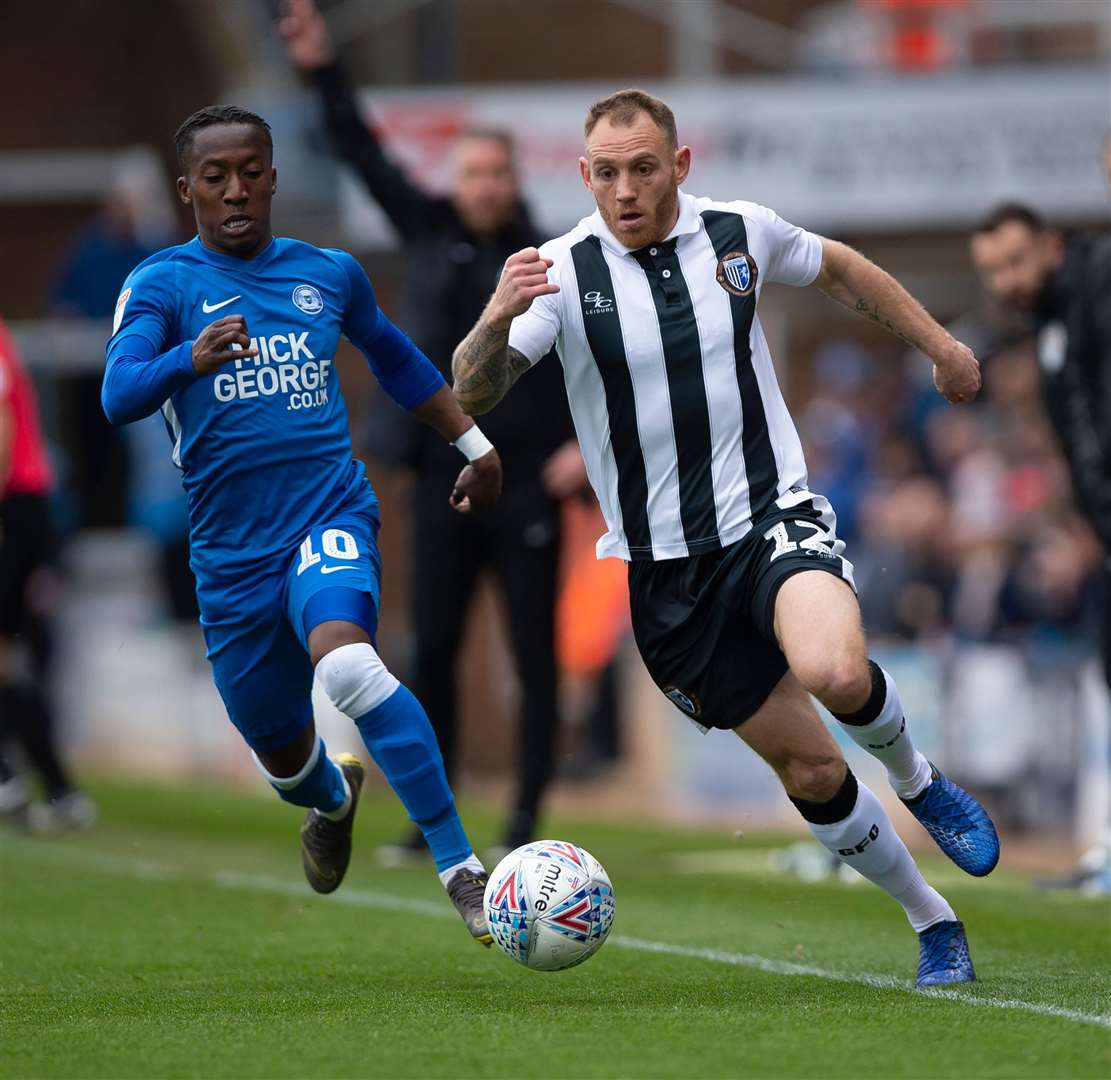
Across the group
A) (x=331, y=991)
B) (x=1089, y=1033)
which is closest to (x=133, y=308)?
(x=331, y=991)

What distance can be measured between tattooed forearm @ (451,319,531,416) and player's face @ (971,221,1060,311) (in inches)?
140

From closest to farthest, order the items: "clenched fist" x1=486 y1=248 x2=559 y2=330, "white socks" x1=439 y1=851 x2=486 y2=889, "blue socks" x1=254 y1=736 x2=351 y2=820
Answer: "clenched fist" x1=486 y1=248 x2=559 y2=330, "white socks" x1=439 y1=851 x2=486 y2=889, "blue socks" x1=254 y1=736 x2=351 y2=820

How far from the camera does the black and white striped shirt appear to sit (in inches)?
233

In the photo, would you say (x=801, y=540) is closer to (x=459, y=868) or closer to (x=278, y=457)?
(x=459, y=868)

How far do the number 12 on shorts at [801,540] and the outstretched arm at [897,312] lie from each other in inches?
21.6

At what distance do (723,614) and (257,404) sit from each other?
4.88 feet

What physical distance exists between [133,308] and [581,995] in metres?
2.26

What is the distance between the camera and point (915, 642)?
512 inches

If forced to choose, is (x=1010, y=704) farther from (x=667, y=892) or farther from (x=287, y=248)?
(x=287, y=248)

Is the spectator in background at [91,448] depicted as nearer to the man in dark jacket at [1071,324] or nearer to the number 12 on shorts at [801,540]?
the man in dark jacket at [1071,324]

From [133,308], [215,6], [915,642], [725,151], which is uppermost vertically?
[215,6]

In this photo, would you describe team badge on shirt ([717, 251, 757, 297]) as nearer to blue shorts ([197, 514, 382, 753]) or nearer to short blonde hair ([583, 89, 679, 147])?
short blonde hair ([583, 89, 679, 147])

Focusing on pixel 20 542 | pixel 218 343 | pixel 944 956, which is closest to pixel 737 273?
pixel 218 343

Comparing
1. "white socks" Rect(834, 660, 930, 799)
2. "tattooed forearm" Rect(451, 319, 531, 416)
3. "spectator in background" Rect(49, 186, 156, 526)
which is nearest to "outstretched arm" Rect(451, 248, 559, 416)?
"tattooed forearm" Rect(451, 319, 531, 416)
